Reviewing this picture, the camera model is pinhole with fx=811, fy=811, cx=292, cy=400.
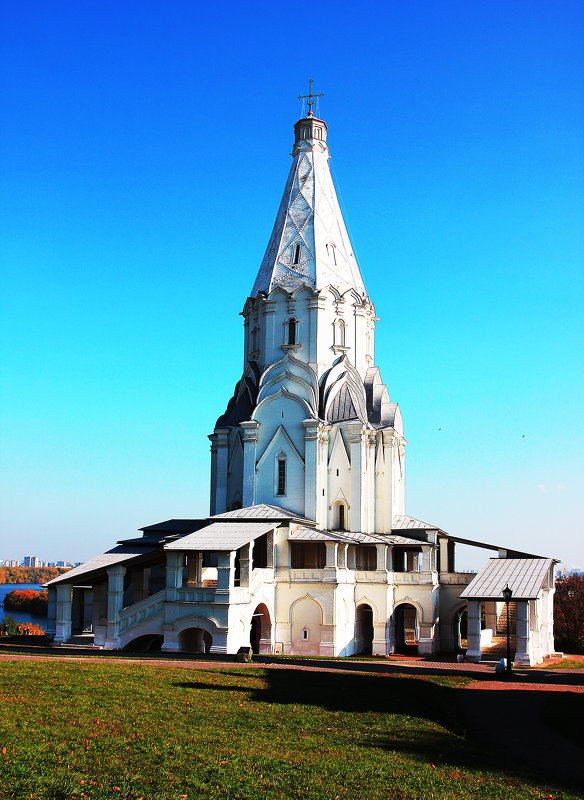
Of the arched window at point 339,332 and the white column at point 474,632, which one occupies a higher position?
the arched window at point 339,332

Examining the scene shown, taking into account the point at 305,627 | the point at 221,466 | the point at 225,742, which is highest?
the point at 221,466

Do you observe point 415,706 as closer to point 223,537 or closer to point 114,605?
point 223,537

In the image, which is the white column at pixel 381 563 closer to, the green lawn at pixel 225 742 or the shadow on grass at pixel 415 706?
the shadow on grass at pixel 415 706

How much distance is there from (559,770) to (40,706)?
8096 mm


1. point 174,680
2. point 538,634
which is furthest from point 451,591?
point 174,680

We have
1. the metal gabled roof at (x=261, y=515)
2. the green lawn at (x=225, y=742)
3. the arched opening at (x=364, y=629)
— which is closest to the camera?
the green lawn at (x=225, y=742)

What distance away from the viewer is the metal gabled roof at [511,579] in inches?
1191

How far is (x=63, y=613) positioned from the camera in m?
30.2

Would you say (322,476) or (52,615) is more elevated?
(322,476)

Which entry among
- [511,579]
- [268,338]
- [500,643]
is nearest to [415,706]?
[511,579]

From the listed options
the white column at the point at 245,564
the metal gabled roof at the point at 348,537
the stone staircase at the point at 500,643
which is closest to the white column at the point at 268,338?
the metal gabled roof at the point at 348,537

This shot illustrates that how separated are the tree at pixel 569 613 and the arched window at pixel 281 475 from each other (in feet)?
52.5

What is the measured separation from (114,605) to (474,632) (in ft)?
43.3

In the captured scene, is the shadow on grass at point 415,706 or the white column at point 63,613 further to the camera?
the white column at point 63,613
